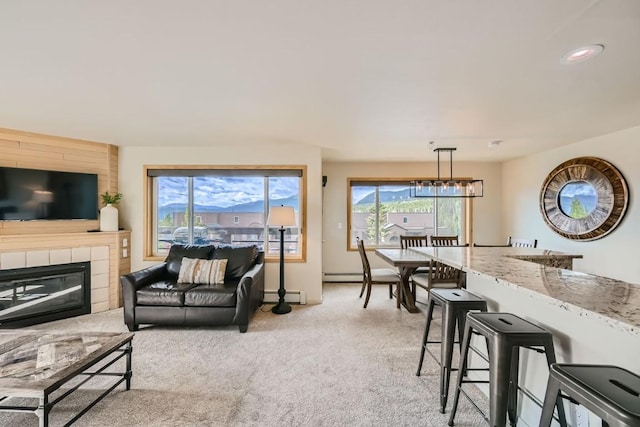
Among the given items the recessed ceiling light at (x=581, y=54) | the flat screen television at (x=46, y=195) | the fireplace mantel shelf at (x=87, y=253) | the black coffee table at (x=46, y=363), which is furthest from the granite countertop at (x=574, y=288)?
the flat screen television at (x=46, y=195)

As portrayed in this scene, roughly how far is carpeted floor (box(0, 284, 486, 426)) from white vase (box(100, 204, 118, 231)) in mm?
1206

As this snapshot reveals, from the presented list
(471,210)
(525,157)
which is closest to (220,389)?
(471,210)

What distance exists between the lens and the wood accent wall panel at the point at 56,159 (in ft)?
11.9

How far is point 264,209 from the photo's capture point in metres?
4.76

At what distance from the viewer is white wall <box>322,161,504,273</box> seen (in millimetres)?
5824

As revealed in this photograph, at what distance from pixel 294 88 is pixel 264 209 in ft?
8.56

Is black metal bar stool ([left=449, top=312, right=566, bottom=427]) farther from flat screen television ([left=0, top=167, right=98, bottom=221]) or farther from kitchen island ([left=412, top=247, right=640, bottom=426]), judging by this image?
flat screen television ([left=0, top=167, right=98, bottom=221])

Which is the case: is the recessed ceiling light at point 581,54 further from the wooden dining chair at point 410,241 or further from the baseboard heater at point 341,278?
the baseboard heater at point 341,278

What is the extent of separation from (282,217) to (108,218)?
246 cm

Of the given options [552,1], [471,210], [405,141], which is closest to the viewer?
[552,1]

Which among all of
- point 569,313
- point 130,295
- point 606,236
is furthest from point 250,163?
point 606,236

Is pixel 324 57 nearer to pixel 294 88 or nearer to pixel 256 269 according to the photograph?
pixel 294 88

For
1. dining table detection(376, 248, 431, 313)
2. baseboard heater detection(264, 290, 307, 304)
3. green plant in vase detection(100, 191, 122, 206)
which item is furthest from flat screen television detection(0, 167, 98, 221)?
dining table detection(376, 248, 431, 313)

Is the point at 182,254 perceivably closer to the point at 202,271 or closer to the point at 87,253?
the point at 202,271
